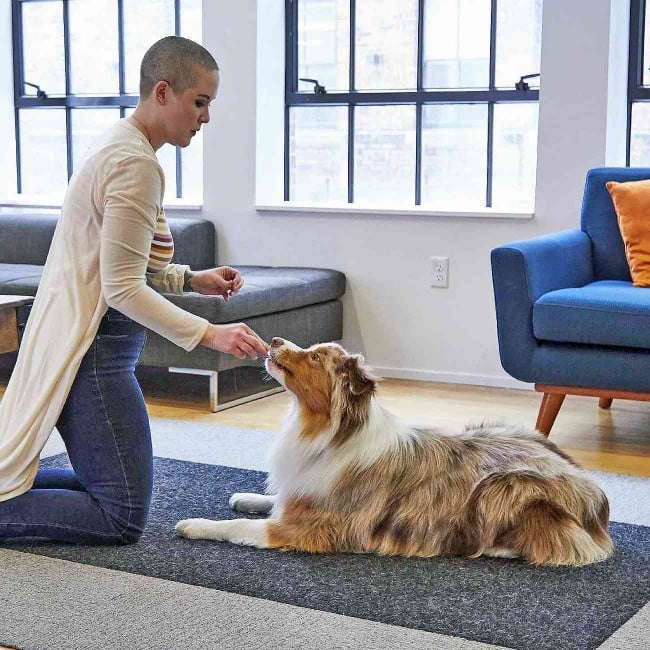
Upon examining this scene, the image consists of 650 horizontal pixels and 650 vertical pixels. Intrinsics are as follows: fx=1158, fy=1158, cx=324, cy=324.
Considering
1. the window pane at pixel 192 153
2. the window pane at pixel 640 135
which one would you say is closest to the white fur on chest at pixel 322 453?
the window pane at pixel 640 135

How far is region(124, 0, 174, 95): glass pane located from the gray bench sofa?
967mm

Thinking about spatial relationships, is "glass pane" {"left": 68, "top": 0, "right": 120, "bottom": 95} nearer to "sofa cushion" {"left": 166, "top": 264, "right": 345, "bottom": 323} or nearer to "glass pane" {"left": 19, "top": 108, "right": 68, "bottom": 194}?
"glass pane" {"left": 19, "top": 108, "right": 68, "bottom": 194}

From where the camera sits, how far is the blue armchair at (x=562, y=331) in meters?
3.76

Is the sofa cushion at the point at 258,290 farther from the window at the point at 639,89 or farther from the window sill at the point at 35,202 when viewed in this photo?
the window at the point at 639,89

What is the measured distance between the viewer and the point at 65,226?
2.67 meters

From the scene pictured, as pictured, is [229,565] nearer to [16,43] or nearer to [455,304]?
[455,304]

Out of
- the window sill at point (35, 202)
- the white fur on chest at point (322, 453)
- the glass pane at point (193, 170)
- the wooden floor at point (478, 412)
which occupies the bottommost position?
the wooden floor at point (478, 412)

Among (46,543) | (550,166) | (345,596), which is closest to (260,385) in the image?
(550,166)

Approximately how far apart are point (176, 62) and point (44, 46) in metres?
3.99

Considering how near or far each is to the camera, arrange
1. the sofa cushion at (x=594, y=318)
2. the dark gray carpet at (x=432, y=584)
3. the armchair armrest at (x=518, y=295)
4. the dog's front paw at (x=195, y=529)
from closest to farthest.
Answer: the dark gray carpet at (x=432, y=584), the dog's front paw at (x=195, y=529), the sofa cushion at (x=594, y=318), the armchair armrest at (x=518, y=295)

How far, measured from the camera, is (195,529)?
2.86 m

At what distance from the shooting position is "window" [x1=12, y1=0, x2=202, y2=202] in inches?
234

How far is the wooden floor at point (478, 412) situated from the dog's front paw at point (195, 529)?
125cm

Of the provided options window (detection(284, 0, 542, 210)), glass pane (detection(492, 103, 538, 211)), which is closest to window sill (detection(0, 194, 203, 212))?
window (detection(284, 0, 542, 210))
